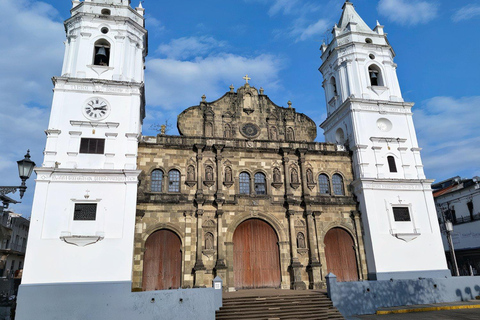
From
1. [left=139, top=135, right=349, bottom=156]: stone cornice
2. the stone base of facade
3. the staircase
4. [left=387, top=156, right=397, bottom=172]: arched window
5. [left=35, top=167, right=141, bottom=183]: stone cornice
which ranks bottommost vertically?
the staircase

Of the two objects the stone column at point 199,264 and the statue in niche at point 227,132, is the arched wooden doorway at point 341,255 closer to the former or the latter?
the stone column at point 199,264

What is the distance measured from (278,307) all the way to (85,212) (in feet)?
36.3

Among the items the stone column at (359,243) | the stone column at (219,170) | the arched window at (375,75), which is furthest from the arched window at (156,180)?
the arched window at (375,75)

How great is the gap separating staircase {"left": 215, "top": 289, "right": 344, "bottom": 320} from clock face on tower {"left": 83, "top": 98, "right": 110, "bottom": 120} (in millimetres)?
12634

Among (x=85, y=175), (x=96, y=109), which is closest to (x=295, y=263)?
(x=85, y=175)

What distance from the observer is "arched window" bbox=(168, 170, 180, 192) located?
21531 millimetres

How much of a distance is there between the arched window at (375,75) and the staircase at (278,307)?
1662cm

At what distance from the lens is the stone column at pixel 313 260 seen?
812 inches

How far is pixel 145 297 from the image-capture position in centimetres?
1563

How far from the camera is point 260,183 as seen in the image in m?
22.8

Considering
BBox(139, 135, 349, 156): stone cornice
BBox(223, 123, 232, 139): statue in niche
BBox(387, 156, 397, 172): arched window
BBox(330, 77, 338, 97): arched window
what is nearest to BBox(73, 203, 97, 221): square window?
BBox(139, 135, 349, 156): stone cornice

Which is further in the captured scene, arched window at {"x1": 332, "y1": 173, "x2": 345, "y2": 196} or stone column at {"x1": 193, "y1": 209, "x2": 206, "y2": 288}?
arched window at {"x1": 332, "y1": 173, "x2": 345, "y2": 196}

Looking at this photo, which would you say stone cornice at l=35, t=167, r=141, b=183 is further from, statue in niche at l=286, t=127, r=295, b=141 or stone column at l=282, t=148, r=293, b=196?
statue in niche at l=286, t=127, r=295, b=141

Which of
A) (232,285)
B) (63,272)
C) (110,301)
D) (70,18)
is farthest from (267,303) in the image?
(70,18)
